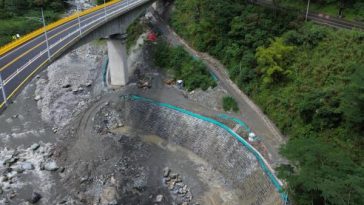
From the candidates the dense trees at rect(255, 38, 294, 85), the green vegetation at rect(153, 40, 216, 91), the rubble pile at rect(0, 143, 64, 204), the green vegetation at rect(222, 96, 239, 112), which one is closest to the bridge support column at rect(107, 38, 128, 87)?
the green vegetation at rect(153, 40, 216, 91)

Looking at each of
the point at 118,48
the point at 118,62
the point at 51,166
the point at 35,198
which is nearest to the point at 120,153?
the point at 51,166

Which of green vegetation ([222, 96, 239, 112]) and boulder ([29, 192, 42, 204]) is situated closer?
boulder ([29, 192, 42, 204])

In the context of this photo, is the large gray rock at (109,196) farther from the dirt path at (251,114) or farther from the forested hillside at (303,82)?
the forested hillside at (303,82)

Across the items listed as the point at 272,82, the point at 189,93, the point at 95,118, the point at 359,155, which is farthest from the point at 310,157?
the point at 95,118

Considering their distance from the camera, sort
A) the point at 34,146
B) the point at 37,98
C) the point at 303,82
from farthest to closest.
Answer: the point at 37,98, the point at 34,146, the point at 303,82

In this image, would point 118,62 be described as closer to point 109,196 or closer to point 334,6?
point 109,196

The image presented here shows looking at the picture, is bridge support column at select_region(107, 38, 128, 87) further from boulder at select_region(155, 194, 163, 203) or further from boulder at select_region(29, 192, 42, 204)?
boulder at select_region(155, 194, 163, 203)

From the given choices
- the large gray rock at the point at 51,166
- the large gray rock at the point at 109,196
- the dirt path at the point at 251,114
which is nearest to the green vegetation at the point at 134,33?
the dirt path at the point at 251,114
